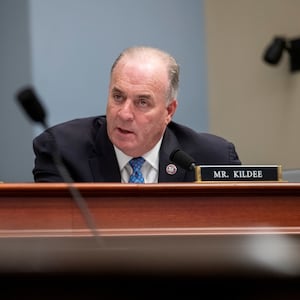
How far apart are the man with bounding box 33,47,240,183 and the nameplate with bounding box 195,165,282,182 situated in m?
0.50

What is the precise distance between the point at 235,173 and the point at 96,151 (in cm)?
67

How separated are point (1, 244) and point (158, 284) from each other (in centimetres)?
15

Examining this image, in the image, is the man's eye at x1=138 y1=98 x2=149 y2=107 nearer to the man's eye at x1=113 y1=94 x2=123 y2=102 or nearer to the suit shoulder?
the man's eye at x1=113 y1=94 x2=123 y2=102

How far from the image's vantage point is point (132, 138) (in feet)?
8.34

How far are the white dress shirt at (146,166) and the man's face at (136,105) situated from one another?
0.06 feet

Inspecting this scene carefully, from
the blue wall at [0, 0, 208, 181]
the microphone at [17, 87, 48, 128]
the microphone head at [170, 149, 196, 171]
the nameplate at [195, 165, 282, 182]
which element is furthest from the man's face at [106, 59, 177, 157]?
the blue wall at [0, 0, 208, 181]

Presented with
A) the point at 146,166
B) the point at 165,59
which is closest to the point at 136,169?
the point at 146,166

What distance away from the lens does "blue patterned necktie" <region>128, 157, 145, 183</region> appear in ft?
8.17

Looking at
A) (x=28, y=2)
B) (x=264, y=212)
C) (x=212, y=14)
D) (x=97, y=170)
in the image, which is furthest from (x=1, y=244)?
(x=212, y=14)

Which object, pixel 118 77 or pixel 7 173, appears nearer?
pixel 118 77

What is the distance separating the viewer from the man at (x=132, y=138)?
2.48 metres

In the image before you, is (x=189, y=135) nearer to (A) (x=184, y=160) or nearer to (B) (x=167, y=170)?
(B) (x=167, y=170)

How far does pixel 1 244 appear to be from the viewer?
0.69 meters

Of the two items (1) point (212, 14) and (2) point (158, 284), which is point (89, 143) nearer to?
(2) point (158, 284)
